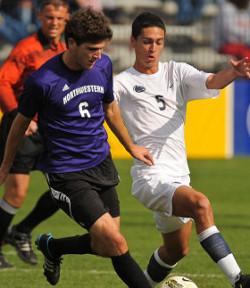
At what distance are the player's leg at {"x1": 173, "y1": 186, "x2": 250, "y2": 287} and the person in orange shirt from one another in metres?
2.54

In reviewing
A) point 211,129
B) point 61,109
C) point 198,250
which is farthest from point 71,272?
point 211,129

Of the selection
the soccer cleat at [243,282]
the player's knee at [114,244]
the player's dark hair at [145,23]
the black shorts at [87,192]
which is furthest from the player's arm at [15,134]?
the soccer cleat at [243,282]

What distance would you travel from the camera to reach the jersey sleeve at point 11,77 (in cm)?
929

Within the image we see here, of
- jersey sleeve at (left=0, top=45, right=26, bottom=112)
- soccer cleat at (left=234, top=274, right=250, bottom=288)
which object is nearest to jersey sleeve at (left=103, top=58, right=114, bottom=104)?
soccer cleat at (left=234, top=274, right=250, bottom=288)

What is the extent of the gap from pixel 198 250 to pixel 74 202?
356 centimetres

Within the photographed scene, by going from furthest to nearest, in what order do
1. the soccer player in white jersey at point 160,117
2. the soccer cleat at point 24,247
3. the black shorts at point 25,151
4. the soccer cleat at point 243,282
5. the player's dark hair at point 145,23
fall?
the soccer cleat at point 24,247 < the black shorts at point 25,151 < the player's dark hair at point 145,23 < the soccer player in white jersey at point 160,117 < the soccer cleat at point 243,282

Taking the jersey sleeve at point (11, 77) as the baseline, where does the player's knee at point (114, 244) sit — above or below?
below

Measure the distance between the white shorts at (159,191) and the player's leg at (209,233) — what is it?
217 mm

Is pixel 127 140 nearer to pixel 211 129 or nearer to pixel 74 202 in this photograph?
pixel 74 202

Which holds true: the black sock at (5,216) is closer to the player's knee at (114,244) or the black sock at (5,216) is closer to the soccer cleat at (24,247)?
the soccer cleat at (24,247)

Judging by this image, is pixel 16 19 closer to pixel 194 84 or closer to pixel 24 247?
pixel 24 247

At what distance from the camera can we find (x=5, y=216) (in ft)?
31.1

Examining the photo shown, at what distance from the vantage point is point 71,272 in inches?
361

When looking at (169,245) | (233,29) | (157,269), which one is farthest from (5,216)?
(233,29)
